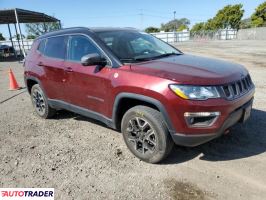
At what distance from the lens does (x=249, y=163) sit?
375cm

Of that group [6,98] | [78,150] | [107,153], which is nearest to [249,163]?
[107,153]

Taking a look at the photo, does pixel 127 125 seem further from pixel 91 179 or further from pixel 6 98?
pixel 6 98

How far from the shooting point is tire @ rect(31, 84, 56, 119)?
5.79 meters

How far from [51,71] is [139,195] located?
297 cm

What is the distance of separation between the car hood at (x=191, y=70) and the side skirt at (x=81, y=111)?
A: 3.26ft

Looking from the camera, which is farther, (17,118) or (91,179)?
(17,118)

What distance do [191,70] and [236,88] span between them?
0.61 metres

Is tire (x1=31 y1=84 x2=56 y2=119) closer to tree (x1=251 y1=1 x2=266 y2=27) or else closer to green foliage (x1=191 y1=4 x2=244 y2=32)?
tree (x1=251 y1=1 x2=266 y2=27)

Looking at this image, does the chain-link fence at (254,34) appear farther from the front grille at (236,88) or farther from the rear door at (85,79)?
the rear door at (85,79)

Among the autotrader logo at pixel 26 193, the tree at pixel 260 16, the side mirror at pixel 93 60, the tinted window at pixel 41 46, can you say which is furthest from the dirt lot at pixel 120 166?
the tree at pixel 260 16

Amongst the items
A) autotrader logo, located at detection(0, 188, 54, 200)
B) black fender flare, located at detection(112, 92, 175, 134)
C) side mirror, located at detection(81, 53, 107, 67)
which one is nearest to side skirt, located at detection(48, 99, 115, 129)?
black fender flare, located at detection(112, 92, 175, 134)

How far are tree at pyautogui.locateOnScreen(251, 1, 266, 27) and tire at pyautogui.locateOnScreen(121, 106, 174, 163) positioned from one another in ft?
180

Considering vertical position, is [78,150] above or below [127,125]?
below

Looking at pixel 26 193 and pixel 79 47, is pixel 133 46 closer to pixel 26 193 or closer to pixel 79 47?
pixel 79 47
